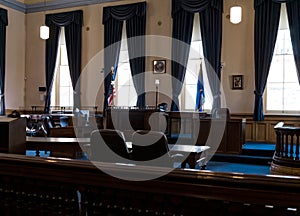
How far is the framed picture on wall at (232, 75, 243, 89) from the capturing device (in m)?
9.19

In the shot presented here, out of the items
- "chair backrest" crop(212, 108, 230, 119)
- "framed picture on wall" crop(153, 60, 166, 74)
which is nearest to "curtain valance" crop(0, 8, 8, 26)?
"framed picture on wall" crop(153, 60, 166, 74)

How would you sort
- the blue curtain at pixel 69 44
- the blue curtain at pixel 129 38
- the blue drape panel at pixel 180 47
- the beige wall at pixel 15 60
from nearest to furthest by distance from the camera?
the blue drape panel at pixel 180 47 < the blue curtain at pixel 129 38 < the blue curtain at pixel 69 44 < the beige wall at pixel 15 60

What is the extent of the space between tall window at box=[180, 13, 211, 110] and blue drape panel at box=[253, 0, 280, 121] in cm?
143

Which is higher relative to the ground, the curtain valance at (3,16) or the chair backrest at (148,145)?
the curtain valance at (3,16)

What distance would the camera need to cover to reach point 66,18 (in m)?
11.5

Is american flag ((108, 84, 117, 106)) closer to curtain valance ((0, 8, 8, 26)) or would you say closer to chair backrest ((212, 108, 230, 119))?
chair backrest ((212, 108, 230, 119))

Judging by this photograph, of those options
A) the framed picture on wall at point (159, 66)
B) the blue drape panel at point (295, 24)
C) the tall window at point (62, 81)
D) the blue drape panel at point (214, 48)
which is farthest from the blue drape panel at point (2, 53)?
the blue drape panel at point (295, 24)

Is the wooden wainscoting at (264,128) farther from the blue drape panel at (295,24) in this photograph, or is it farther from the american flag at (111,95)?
the american flag at (111,95)

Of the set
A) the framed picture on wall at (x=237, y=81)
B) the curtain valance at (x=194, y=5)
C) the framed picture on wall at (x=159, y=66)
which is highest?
the curtain valance at (x=194, y=5)

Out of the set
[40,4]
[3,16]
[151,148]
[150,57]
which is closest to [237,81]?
[150,57]

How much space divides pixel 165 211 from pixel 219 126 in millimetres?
6270

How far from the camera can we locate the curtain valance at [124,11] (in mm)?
10312

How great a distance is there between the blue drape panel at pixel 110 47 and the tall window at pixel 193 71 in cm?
239

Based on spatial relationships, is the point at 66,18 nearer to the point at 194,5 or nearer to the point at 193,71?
the point at 194,5
